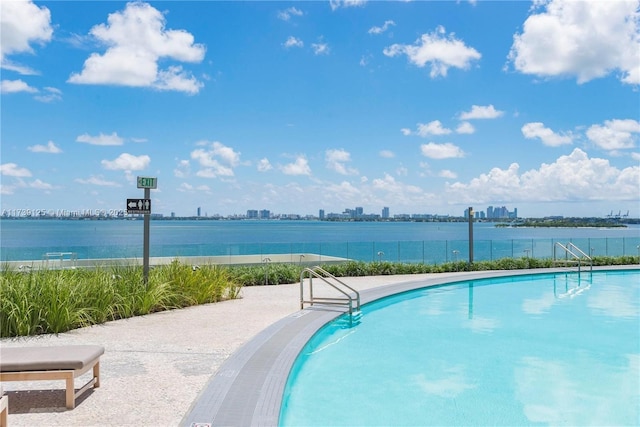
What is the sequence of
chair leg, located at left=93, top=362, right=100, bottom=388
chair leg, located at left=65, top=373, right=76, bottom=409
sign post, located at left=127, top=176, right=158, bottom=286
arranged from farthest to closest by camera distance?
sign post, located at left=127, top=176, right=158, bottom=286
chair leg, located at left=93, top=362, right=100, bottom=388
chair leg, located at left=65, top=373, right=76, bottom=409

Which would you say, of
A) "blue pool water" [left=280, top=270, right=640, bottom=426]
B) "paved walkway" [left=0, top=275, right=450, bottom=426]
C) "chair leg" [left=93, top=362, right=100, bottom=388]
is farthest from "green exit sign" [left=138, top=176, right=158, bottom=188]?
"chair leg" [left=93, top=362, right=100, bottom=388]

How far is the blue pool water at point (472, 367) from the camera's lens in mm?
5180

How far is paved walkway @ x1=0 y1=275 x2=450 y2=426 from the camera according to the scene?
4246 millimetres

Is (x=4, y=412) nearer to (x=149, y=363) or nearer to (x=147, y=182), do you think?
(x=149, y=363)

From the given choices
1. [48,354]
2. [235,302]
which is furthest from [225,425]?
[235,302]

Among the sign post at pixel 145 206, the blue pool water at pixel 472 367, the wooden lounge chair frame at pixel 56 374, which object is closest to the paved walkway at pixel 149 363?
the wooden lounge chair frame at pixel 56 374

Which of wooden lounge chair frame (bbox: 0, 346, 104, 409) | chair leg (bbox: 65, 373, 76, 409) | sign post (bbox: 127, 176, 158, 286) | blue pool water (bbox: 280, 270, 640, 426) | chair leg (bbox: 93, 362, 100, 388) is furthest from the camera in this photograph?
sign post (bbox: 127, 176, 158, 286)

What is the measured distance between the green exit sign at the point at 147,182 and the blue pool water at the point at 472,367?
13.7 ft

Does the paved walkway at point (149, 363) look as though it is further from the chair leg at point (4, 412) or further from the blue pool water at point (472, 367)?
the blue pool water at point (472, 367)

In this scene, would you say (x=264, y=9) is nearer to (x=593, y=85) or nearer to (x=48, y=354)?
(x=48, y=354)

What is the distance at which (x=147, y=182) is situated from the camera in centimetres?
921

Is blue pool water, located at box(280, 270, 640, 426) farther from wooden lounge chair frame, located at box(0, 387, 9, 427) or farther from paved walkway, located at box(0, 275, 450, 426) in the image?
wooden lounge chair frame, located at box(0, 387, 9, 427)

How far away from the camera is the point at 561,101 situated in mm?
20234

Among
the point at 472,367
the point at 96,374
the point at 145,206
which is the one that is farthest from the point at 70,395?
the point at 145,206
